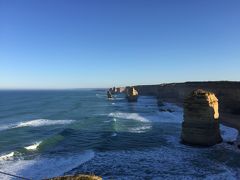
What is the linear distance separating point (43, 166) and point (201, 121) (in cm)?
1504

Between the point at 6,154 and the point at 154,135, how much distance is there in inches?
640

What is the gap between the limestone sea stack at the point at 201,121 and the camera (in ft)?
93.6

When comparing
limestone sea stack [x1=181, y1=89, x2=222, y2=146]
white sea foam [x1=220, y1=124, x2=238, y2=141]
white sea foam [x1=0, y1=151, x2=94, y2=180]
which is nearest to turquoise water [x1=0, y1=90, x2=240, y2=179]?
white sea foam [x1=0, y1=151, x2=94, y2=180]

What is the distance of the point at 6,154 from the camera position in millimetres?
27000

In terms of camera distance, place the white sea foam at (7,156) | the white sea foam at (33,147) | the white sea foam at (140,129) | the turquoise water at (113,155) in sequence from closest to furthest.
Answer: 1. the turquoise water at (113,155)
2. the white sea foam at (7,156)
3. the white sea foam at (33,147)
4. the white sea foam at (140,129)

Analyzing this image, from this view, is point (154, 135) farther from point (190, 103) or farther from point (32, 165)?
point (32, 165)

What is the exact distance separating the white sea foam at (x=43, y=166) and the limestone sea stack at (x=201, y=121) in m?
9.88

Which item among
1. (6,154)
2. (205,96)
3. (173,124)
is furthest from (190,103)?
(6,154)

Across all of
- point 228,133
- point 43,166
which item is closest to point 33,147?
point 43,166

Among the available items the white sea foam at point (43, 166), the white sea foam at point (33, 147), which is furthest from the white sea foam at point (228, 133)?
the white sea foam at point (33, 147)

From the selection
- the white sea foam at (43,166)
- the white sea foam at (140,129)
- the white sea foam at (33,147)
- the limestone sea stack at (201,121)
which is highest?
the limestone sea stack at (201,121)

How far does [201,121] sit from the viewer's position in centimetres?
2872

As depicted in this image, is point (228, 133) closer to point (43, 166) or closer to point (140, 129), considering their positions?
point (140, 129)

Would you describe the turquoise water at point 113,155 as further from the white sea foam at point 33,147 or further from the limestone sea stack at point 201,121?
the limestone sea stack at point 201,121
